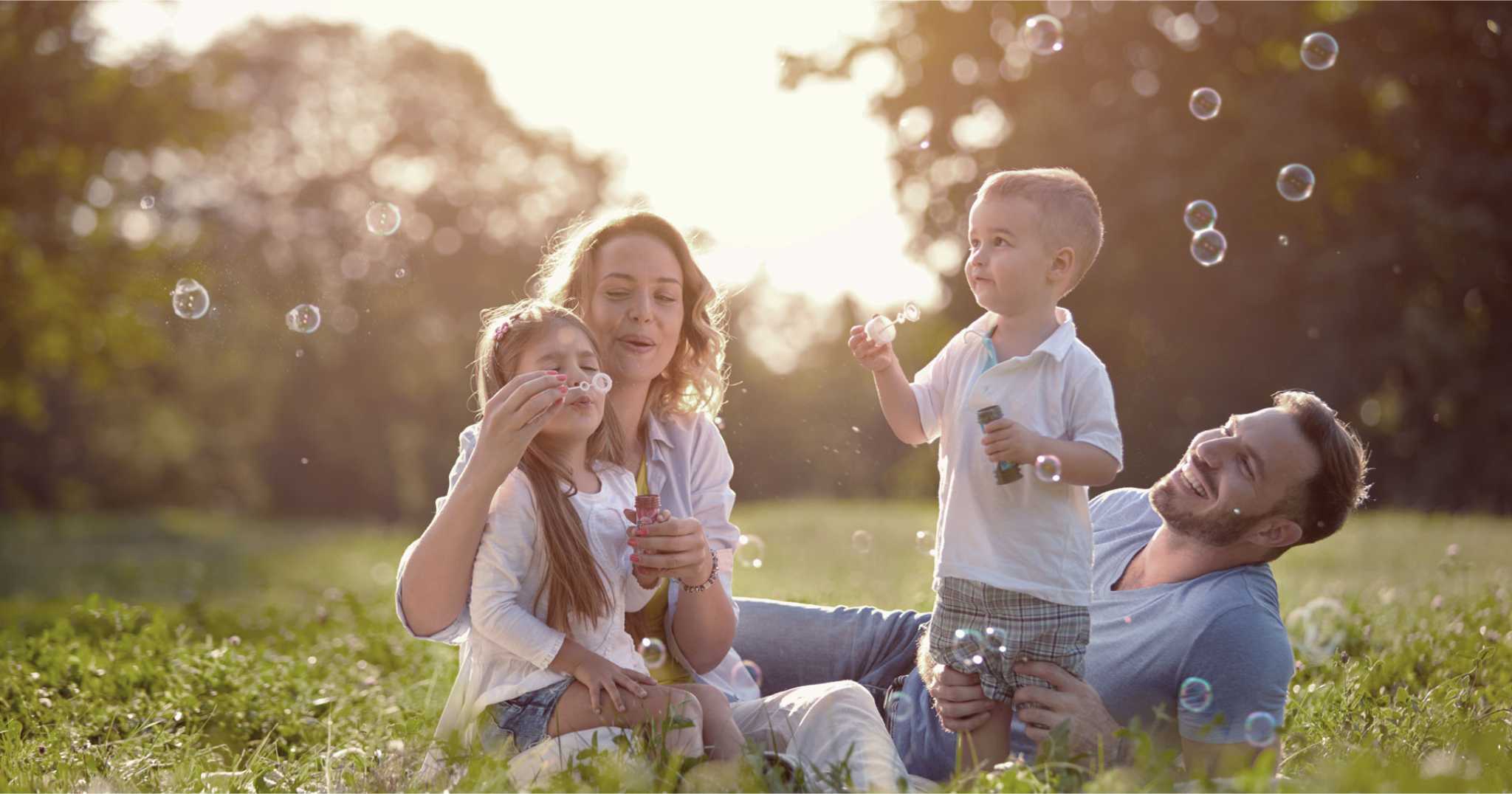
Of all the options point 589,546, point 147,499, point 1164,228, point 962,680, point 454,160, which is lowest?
point 147,499

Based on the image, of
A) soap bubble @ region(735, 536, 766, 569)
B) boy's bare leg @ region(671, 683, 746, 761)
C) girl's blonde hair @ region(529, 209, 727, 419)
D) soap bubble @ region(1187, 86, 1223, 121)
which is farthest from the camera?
soap bubble @ region(1187, 86, 1223, 121)

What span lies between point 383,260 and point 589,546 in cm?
1979

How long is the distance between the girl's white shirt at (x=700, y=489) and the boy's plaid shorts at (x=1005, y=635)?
2.19 ft

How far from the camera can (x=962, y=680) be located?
3127 mm

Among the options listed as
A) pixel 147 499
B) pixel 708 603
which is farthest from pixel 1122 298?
pixel 147 499

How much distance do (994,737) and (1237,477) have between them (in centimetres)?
88

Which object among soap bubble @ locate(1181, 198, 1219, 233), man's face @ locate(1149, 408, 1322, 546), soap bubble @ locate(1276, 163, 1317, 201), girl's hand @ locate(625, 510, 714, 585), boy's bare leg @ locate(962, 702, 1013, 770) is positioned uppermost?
soap bubble @ locate(1276, 163, 1317, 201)

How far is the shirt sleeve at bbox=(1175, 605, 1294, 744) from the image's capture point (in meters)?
3.08

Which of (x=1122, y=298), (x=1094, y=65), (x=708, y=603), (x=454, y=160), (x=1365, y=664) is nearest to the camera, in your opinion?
(x=708, y=603)

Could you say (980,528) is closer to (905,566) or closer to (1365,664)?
(1365,664)

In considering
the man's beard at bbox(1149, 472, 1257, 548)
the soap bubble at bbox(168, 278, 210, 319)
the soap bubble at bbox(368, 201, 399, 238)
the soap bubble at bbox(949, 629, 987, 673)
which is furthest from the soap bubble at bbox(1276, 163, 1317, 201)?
the soap bubble at bbox(168, 278, 210, 319)

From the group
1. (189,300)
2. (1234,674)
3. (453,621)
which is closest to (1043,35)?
(1234,674)

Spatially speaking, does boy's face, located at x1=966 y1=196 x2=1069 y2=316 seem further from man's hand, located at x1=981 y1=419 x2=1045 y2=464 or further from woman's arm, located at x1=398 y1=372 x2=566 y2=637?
woman's arm, located at x1=398 y1=372 x2=566 y2=637

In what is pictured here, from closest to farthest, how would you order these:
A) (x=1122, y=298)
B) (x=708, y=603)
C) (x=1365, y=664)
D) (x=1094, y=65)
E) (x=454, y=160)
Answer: (x=708, y=603), (x=1365, y=664), (x=1122, y=298), (x=1094, y=65), (x=454, y=160)
